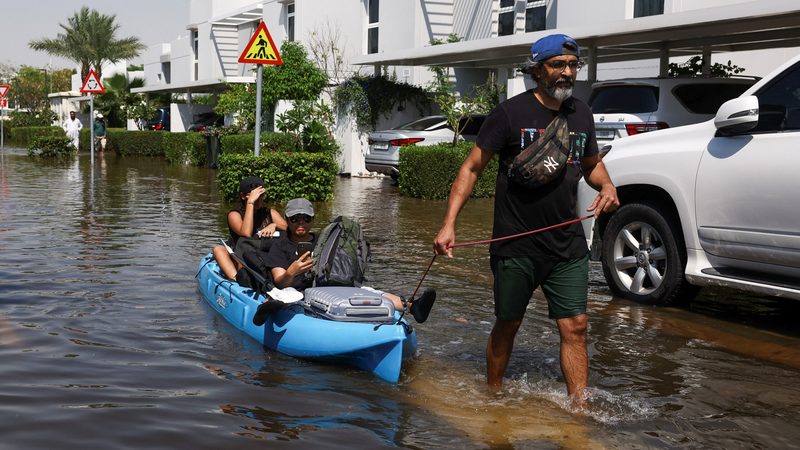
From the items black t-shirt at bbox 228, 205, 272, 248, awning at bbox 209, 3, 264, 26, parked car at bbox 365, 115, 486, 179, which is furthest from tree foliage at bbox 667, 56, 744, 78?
awning at bbox 209, 3, 264, 26

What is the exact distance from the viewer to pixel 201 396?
5891 millimetres

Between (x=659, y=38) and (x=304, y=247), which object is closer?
(x=304, y=247)

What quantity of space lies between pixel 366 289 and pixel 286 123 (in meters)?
20.8

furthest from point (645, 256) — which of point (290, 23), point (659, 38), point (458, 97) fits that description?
point (290, 23)

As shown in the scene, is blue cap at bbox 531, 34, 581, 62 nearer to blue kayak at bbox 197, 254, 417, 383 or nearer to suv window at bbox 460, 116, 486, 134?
blue kayak at bbox 197, 254, 417, 383

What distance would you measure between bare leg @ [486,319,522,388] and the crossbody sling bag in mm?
827

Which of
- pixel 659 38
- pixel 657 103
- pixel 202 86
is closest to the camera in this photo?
pixel 657 103

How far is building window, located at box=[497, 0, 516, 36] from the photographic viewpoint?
80.8 feet

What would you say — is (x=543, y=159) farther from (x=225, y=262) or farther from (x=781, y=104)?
(x=225, y=262)

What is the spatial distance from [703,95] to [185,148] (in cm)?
2007

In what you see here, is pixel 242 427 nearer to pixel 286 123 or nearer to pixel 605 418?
pixel 605 418

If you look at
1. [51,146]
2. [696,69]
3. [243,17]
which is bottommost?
[51,146]

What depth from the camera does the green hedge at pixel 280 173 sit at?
645 inches

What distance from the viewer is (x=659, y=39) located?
16516mm
